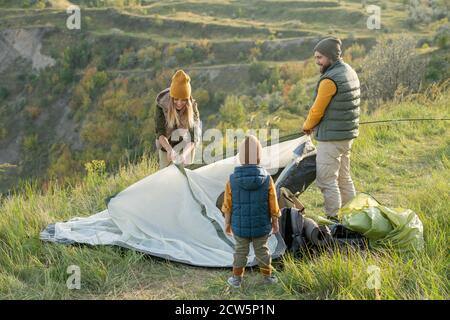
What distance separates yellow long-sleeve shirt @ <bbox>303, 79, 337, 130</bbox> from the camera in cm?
488

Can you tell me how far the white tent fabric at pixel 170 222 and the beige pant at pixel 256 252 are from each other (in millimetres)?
386

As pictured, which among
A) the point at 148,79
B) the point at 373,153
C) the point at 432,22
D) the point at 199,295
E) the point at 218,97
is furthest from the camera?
the point at 148,79

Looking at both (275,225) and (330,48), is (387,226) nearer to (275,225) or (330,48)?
(275,225)

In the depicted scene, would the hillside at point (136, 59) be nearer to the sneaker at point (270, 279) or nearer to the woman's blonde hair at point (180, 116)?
the woman's blonde hair at point (180, 116)

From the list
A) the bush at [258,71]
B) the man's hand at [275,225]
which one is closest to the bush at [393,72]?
the man's hand at [275,225]

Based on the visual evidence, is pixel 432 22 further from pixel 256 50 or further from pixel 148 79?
pixel 148 79

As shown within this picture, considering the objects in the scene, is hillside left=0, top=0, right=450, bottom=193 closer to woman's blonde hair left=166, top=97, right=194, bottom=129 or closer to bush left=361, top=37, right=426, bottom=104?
bush left=361, top=37, right=426, bottom=104

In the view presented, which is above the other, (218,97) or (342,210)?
(342,210)

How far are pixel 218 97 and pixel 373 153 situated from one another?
114 feet

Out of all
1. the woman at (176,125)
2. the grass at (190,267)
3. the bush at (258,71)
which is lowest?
the bush at (258,71)

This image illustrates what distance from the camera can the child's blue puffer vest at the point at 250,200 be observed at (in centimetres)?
396

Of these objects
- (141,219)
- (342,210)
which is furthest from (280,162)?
(141,219)

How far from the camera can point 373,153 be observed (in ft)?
25.0

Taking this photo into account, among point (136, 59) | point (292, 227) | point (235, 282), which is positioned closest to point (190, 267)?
point (235, 282)
